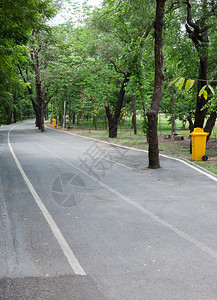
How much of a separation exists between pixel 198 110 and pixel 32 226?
11.8 meters

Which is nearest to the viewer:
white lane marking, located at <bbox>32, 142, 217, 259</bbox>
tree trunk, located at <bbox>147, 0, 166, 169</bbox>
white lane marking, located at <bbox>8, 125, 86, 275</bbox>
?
white lane marking, located at <bbox>8, 125, 86, 275</bbox>

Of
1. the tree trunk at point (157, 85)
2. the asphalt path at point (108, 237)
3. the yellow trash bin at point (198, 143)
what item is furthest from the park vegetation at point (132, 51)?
the asphalt path at point (108, 237)

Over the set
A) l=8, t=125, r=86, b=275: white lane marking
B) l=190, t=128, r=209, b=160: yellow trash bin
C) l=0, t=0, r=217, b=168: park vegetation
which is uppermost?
l=0, t=0, r=217, b=168: park vegetation

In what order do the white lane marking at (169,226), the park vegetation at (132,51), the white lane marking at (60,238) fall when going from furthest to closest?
1. the park vegetation at (132,51)
2. the white lane marking at (169,226)
3. the white lane marking at (60,238)

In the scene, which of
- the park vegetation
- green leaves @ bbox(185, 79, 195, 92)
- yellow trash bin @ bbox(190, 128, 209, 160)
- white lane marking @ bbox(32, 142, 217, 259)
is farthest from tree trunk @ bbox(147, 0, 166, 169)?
green leaves @ bbox(185, 79, 195, 92)

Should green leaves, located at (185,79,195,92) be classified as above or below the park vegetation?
below

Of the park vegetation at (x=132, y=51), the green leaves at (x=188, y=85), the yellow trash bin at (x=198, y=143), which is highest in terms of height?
the park vegetation at (x=132, y=51)

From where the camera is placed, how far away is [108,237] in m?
5.07

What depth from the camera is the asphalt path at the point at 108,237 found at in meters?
3.61

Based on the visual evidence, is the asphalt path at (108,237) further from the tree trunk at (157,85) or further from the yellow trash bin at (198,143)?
the yellow trash bin at (198,143)

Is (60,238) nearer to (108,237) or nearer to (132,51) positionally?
(108,237)

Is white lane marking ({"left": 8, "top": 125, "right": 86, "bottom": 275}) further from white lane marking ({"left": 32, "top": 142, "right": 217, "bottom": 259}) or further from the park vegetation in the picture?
the park vegetation

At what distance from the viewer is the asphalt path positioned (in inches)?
142

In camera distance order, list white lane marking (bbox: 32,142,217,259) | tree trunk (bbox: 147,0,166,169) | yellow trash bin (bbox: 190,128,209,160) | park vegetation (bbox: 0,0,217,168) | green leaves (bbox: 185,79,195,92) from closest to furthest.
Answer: green leaves (bbox: 185,79,195,92)
white lane marking (bbox: 32,142,217,259)
park vegetation (bbox: 0,0,217,168)
tree trunk (bbox: 147,0,166,169)
yellow trash bin (bbox: 190,128,209,160)
